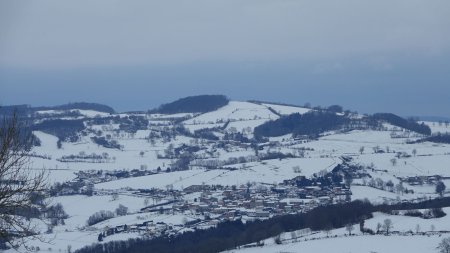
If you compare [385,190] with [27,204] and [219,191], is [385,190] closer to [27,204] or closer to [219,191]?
[219,191]

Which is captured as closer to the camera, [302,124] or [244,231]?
[244,231]

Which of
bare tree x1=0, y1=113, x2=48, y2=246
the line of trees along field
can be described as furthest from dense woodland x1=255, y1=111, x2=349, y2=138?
bare tree x1=0, y1=113, x2=48, y2=246

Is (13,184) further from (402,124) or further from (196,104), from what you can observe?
(196,104)

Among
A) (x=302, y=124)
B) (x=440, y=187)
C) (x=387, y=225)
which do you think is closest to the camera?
(x=387, y=225)

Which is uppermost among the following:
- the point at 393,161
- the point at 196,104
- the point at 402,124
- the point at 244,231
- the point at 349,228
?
the point at 196,104

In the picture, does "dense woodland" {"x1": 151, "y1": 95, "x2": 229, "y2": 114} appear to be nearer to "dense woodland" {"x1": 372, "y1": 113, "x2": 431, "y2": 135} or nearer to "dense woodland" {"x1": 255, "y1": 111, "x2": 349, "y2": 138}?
"dense woodland" {"x1": 255, "y1": 111, "x2": 349, "y2": 138}

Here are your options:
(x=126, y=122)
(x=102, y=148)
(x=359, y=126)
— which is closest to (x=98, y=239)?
(x=102, y=148)

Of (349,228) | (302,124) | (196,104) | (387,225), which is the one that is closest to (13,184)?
(349,228)

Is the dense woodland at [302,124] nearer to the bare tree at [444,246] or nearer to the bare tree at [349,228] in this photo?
the bare tree at [349,228]

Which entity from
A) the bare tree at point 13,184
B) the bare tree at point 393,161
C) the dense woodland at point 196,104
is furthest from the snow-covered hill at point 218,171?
the bare tree at point 13,184

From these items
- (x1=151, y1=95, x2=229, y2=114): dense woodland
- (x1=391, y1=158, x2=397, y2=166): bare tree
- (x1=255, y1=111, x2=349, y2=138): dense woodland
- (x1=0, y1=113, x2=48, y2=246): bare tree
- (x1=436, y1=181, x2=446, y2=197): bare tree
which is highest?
(x1=151, y1=95, x2=229, y2=114): dense woodland

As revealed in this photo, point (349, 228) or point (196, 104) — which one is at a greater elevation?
point (196, 104)
